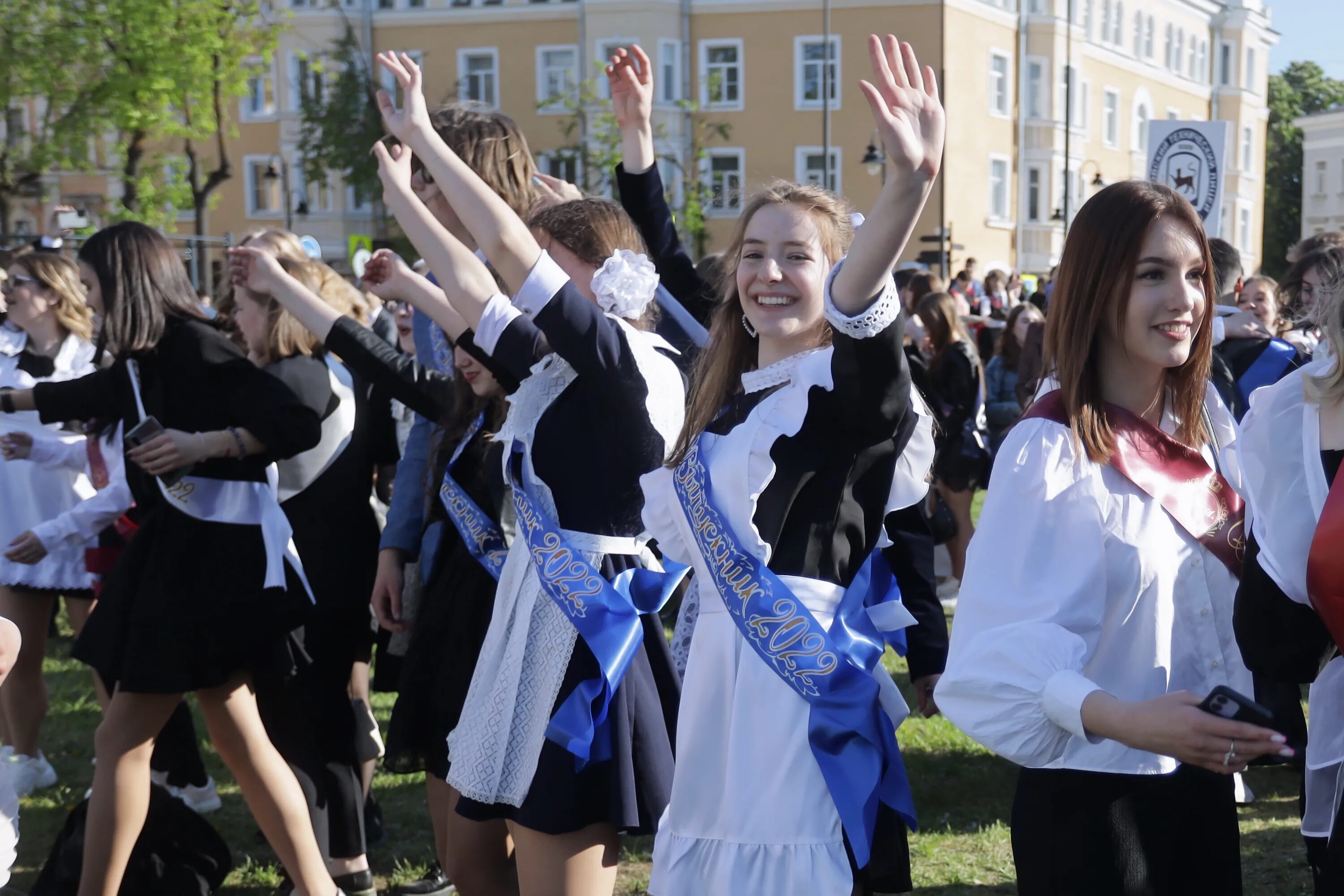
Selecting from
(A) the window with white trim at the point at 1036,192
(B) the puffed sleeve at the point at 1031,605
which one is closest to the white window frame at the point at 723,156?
(A) the window with white trim at the point at 1036,192

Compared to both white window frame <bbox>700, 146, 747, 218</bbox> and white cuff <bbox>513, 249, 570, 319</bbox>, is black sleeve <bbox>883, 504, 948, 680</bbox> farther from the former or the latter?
white window frame <bbox>700, 146, 747, 218</bbox>

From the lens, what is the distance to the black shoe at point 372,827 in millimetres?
5168

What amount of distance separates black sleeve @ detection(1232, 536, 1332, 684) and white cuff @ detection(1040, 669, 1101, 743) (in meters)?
0.24

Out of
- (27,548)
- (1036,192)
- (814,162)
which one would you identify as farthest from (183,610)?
(1036,192)

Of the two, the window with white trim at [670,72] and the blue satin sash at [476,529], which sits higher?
the window with white trim at [670,72]

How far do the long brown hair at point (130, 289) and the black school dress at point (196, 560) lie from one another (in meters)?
0.05

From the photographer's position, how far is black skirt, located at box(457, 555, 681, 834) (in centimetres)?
286

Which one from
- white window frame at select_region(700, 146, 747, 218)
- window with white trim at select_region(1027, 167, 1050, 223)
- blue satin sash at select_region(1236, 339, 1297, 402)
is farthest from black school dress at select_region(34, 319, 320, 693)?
window with white trim at select_region(1027, 167, 1050, 223)

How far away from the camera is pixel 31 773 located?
5742mm

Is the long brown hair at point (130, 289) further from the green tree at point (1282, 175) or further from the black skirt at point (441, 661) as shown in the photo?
the green tree at point (1282, 175)

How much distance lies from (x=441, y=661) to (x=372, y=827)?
6.43 feet

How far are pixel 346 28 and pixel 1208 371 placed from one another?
4131 cm

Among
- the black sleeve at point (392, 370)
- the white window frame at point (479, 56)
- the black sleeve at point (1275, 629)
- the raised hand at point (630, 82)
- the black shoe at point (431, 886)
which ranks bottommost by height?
the black shoe at point (431, 886)

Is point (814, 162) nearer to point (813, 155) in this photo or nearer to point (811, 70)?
point (813, 155)
